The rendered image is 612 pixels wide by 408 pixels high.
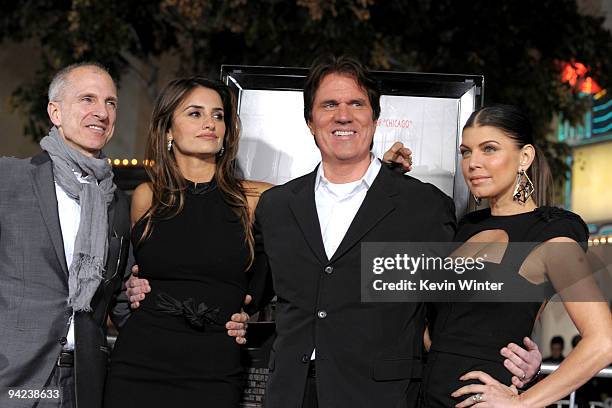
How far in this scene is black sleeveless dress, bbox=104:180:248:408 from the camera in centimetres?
377

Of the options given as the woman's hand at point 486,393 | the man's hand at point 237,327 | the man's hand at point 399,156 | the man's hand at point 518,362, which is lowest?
the woman's hand at point 486,393

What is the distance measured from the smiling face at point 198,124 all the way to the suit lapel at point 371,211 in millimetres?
807

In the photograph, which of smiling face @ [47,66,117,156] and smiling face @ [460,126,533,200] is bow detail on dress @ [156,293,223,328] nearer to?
smiling face @ [47,66,117,156]

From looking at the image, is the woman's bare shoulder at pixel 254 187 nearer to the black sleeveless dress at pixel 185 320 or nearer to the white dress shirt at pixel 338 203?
the black sleeveless dress at pixel 185 320

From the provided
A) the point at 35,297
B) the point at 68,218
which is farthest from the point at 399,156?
the point at 35,297

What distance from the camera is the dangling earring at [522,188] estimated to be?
11.2ft

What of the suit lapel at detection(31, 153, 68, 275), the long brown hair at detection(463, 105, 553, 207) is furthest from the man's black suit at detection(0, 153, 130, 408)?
the long brown hair at detection(463, 105, 553, 207)

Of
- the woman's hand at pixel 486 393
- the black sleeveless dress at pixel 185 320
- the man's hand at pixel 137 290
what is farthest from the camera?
the man's hand at pixel 137 290

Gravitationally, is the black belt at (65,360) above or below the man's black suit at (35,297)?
below

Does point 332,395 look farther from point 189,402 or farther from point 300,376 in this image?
point 189,402

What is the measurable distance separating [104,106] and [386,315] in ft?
4.84

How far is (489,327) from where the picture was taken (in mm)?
3234

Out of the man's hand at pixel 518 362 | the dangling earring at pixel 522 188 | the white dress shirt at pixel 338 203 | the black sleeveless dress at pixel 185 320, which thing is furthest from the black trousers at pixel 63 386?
the dangling earring at pixel 522 188

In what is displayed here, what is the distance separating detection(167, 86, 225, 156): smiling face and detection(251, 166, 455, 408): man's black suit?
2.02 ft
